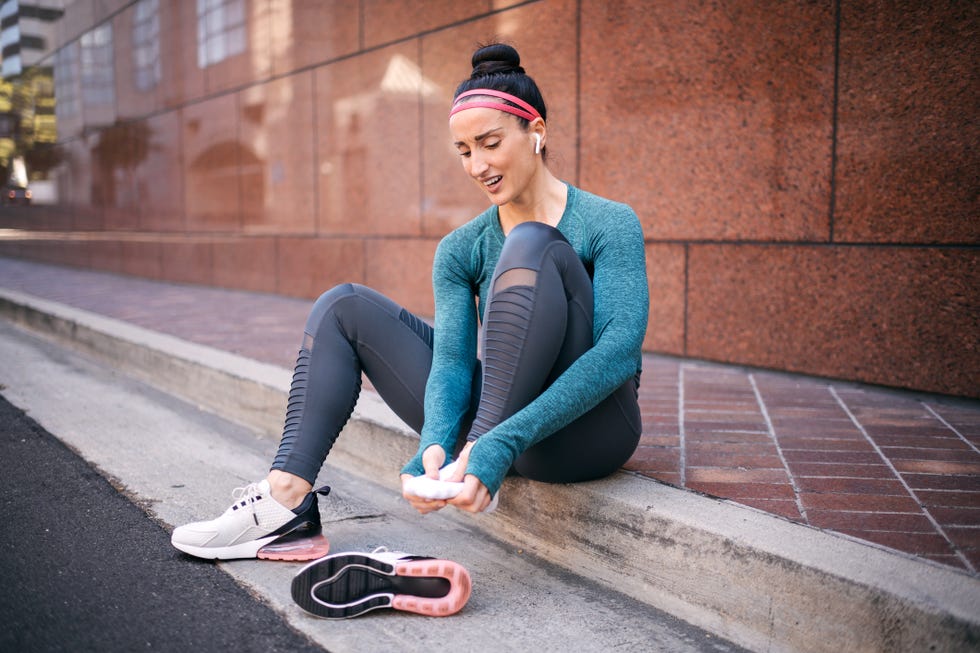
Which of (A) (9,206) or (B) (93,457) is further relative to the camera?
(A) (9,206)

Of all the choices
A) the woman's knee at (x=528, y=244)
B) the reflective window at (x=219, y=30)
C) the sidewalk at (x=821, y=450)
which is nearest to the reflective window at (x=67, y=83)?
the reflective window at (x=219, y=30)

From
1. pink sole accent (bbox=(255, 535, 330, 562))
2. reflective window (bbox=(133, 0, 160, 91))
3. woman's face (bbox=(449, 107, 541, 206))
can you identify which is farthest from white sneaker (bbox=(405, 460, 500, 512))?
reflective window (bbox=(133, 0, 160, 91))

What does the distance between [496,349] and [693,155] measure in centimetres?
299

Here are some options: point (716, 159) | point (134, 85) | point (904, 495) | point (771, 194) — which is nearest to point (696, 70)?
point (716, 159)

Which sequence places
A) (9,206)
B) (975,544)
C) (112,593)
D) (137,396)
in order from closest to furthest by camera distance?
Answer: (975,544)
(112,593)
(137,396)
(9,206)

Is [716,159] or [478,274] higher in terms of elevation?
[716,159]

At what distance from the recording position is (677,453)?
278cm

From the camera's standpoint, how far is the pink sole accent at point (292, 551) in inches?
92.1

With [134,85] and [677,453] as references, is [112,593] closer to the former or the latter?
[677,453]

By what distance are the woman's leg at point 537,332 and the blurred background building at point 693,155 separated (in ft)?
7.41

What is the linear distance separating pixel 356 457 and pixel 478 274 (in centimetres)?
127

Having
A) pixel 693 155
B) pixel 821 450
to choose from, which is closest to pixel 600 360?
pixel 821 450

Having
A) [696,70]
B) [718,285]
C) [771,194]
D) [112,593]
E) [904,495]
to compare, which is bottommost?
[112,593]

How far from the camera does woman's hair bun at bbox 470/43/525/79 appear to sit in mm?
2238
